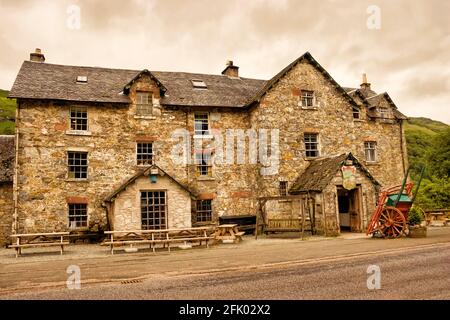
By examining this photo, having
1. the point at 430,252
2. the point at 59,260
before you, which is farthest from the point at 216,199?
the point at 430,252

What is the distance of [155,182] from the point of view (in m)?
19.0

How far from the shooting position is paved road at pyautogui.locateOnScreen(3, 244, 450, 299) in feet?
23.4

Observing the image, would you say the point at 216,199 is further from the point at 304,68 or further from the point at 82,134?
the point at 304,68

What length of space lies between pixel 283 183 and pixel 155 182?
26.2 feet

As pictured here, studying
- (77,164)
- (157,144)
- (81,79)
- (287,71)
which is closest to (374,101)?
(287,71)

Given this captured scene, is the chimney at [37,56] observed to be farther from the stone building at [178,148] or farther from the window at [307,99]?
the window at [307,99]

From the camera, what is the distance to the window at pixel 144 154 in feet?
69.5

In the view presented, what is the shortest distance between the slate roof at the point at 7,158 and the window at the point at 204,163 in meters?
10.5

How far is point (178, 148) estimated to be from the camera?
21.9 metres

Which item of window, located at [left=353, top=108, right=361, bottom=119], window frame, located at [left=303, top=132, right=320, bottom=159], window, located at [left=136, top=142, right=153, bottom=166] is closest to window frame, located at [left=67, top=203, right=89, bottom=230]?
window, located at [left=136, top=142, right=153, bottom=166]

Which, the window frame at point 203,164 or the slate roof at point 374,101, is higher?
the slate roof at point 374,101

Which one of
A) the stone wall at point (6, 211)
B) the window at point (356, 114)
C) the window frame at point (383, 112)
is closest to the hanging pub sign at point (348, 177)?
the window at point (356, 114)

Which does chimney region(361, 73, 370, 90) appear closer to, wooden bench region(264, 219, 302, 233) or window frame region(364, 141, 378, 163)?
window frame region(364, 141, 378, 163)
